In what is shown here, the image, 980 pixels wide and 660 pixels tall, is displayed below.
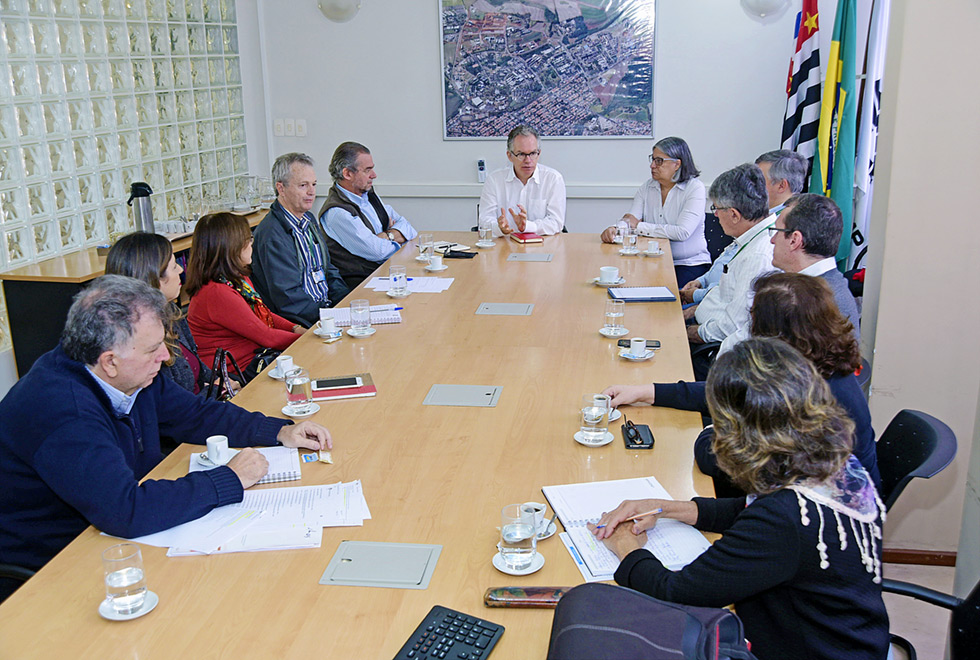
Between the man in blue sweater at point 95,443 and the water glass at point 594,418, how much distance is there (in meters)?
0.70

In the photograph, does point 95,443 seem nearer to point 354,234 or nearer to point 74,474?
point 74,474

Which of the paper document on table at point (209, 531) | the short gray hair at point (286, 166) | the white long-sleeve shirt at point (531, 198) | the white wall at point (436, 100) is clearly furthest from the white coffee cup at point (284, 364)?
the white wall at point (436, 100)

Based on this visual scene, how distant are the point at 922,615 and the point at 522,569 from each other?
1.97 metres

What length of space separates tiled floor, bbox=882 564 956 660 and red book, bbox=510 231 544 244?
2.64 metres

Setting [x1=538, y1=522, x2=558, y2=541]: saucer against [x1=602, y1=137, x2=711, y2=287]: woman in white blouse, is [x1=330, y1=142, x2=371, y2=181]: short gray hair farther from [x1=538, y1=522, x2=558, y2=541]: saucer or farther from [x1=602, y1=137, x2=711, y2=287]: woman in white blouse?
[x1=538, y1=522, x2=558, y2=541]: saucer

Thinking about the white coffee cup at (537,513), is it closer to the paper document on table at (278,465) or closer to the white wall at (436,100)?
the paper document on table at (278,465)

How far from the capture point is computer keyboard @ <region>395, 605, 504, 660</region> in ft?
4.70

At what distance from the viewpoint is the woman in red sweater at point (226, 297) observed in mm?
3418

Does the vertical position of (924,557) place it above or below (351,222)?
below

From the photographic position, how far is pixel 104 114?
4844 millimetres

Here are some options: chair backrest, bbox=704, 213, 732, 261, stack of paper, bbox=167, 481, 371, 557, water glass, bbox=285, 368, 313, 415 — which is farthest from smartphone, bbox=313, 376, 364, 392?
chair backrest, bbox=704, 213, 732, 261

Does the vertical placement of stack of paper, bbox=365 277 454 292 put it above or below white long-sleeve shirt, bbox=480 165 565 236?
below

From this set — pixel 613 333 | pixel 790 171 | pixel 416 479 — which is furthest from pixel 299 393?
pixel 790 171

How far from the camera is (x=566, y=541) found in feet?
5.89
